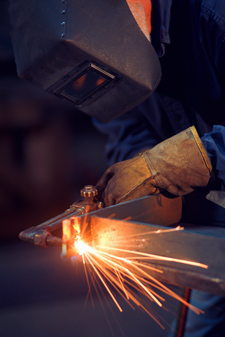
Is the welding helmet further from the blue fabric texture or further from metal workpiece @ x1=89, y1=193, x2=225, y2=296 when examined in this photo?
metal workpiece @ x1=89, y1=193, x2=225, y2=296

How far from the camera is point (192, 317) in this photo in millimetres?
1306

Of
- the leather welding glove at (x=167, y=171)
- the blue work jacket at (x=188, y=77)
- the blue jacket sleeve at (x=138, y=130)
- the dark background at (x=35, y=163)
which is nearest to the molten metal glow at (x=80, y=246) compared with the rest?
the leather welding glove at (x=167, y=171)

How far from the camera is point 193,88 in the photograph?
1485 mm

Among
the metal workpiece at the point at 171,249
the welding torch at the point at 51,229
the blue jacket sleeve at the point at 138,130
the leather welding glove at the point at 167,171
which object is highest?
the blue jacket sleeve at the point at 138,130

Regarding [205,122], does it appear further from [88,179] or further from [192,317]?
[88,179]

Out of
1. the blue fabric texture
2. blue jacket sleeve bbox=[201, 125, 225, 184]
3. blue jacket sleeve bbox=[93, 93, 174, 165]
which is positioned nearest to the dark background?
blue jacket sleeve bbox=[93, 93, 174, 165]

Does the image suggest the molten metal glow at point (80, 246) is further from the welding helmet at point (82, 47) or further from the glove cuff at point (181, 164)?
the welding helmet at point (82, 47)

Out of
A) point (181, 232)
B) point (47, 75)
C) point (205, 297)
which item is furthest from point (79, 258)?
point (205, 297)

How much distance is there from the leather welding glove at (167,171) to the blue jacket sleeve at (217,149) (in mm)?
43

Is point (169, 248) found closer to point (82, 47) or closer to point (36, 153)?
point (82, 47)

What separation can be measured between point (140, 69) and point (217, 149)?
440 mm

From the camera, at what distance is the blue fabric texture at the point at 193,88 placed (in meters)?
1.16

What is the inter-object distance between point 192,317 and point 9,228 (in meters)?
2.62

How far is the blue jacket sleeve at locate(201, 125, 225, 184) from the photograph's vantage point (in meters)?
1.05
